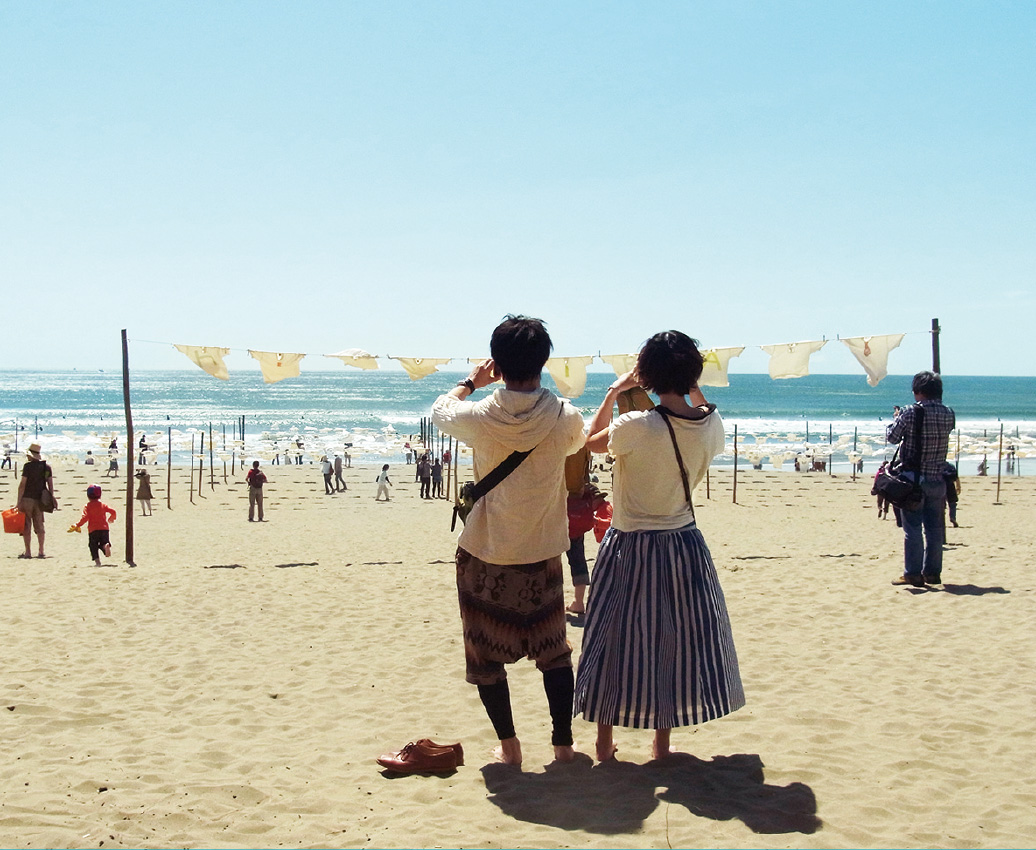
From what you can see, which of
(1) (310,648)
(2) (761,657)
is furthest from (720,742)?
(1) (310,648)

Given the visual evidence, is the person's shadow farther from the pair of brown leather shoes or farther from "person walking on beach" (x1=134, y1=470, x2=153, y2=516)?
"person walking on beach" (x1=134, y1=470, x2=153, y2=516)

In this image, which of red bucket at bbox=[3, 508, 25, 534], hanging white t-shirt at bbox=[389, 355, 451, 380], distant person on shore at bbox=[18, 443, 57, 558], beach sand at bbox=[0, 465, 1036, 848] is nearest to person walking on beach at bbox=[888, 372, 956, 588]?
beach sand at bbox=[0, 465, 1036, 848]

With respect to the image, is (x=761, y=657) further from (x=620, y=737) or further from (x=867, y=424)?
(x=867, y=424)

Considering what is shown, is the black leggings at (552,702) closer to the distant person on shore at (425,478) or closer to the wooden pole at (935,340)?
the wooden pole at (935,340)

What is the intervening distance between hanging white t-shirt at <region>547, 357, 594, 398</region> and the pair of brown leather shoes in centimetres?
885

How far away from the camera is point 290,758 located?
340 centimetres

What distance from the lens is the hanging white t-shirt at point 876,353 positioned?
1025cm

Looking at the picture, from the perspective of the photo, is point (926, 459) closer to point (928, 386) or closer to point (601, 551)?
→ point (928, 386)

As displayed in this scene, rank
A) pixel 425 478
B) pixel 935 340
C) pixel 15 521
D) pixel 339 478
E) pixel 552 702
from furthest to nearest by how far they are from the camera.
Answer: pixel 339 478 < pixel 425 478 < pixel 15 521 < pixel 935 340 < pixel 552 702

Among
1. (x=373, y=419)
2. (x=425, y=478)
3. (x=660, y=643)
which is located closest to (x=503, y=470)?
(x=660, y=643)

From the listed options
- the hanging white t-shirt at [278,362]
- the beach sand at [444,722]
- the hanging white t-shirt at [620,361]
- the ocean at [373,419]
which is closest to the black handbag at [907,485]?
the beach sand at [444,722]

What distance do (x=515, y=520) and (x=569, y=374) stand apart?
918 cm

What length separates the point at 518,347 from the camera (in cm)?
285

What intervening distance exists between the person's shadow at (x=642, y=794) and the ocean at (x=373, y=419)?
800 inches
